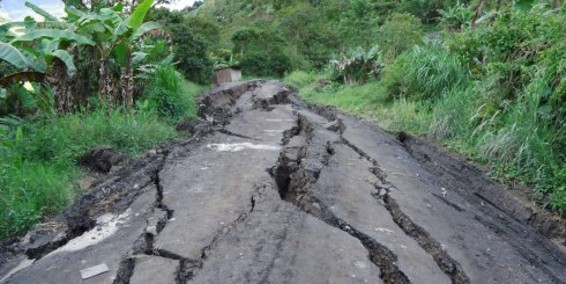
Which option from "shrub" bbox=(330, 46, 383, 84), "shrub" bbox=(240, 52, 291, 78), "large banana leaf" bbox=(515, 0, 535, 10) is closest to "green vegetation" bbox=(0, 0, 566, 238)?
"large banana leaf" bbox=(515, 0, 535, 10)

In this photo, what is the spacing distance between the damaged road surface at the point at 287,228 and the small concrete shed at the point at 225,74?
13.5 meters

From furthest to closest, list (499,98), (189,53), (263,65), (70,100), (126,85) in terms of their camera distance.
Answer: (263,65), (189,53), (126,85), (70,100), (499,98)

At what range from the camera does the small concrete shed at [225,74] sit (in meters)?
18.8

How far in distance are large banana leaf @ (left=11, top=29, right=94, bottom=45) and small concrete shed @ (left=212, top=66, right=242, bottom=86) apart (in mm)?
11599

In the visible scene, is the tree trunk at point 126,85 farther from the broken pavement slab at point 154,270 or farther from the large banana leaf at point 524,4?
the large banana leaf at point 524,4

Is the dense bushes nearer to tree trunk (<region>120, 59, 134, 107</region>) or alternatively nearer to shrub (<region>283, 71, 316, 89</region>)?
shrub (<region>283, 71, 316, 89</region>)

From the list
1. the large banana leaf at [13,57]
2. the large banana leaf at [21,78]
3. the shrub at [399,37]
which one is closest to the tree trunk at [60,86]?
the large banana leaf at [21,78]

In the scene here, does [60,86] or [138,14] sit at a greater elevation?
[138,14]

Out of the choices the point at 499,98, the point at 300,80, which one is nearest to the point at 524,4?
the point at 499,98

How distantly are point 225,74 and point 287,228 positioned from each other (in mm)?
17287

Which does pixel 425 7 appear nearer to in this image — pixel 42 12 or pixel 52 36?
pixel 42 12

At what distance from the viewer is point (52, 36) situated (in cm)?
617

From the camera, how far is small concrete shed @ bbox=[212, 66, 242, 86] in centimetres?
1876

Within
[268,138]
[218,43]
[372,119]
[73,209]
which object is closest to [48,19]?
[268,138]
